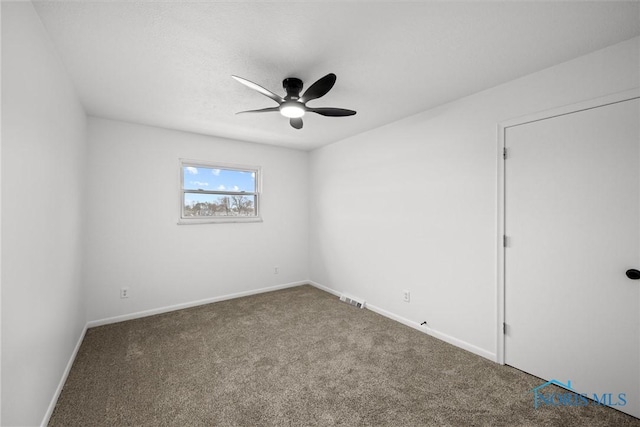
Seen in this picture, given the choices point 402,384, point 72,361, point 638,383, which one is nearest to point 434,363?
point 402,384

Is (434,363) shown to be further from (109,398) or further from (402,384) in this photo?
(109,398)

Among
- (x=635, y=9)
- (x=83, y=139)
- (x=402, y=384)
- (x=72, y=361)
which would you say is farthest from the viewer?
(x=83, y=139)

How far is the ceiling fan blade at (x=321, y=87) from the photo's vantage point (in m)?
1.79

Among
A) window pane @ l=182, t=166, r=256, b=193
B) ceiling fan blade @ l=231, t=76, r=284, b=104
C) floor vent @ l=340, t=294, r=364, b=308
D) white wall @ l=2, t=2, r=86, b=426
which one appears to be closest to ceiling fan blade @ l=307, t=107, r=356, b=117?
ceiling fan blade @ l=231, t=76, r=284, b=104

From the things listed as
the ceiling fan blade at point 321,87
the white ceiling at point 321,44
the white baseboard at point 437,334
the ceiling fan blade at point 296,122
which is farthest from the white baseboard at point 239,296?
the ceiling fan blade at point 321,87

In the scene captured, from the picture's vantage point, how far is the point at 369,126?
11.5 ft

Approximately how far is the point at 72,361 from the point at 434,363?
129 inches

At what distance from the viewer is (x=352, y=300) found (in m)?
3.87

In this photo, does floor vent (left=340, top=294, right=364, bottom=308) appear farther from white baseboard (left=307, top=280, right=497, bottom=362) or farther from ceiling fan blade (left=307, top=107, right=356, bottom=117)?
ceiling fan blade (left=307, top=107, right=356, bottom=117)

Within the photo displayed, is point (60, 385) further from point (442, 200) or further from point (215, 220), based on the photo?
point (442, 200)

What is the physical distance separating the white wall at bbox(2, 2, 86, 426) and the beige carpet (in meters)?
0.40

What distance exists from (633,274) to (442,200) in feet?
4.73

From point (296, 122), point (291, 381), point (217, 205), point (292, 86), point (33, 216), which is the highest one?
point (292, 86)

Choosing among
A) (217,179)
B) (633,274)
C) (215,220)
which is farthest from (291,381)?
(217,179)
